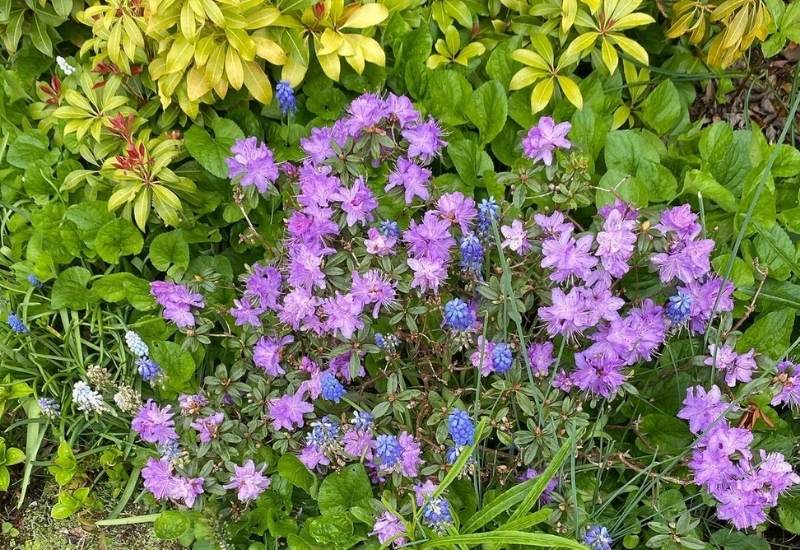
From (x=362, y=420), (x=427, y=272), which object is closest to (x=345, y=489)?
(x=362, y=420)

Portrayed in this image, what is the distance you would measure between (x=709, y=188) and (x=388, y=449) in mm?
1097

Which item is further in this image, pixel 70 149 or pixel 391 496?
pixel 70 149

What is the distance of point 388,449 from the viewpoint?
164cm

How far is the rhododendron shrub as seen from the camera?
163 cm

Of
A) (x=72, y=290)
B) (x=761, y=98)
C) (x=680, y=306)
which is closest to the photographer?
(x=680, y=306)

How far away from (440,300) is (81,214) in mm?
1143

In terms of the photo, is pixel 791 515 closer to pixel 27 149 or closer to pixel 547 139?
pixel 547 139

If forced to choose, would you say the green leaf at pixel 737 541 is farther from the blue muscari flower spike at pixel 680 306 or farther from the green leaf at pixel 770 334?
the blue muscari flower spike at pixel 680 306

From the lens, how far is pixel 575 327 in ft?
5.45

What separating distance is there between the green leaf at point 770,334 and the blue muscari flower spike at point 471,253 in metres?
0.74

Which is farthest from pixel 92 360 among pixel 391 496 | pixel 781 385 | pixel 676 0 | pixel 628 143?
pixel 676 0

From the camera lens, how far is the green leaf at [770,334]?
5.99 ft

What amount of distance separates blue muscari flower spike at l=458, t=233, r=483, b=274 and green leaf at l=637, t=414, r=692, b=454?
62 centimetres

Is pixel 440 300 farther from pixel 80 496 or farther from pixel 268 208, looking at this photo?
pixel 80 496
